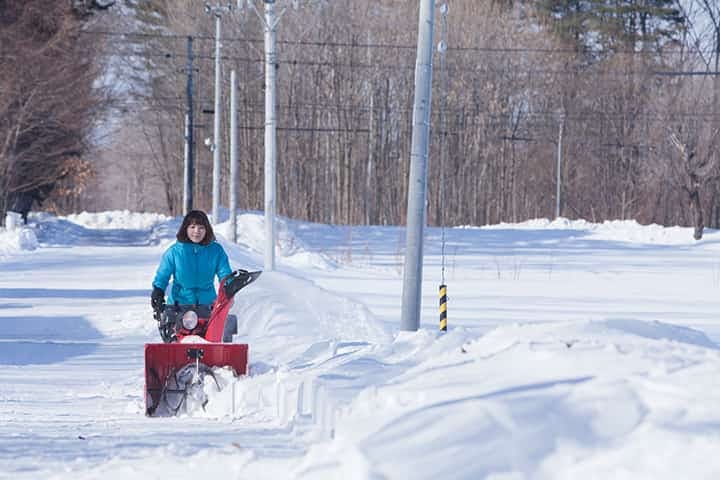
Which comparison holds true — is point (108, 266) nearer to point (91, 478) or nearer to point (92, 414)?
point (92, 414)

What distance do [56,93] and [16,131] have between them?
1985mm

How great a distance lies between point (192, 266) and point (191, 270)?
0.03 m

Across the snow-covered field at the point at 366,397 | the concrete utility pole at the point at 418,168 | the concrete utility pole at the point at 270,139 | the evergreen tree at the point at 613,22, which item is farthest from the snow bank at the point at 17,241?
the evergreen tree at the point at 613,22

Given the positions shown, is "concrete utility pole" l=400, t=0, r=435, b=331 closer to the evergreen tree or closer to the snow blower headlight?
the snow blower headlight

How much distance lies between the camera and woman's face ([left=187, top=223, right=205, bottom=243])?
34.9 feet

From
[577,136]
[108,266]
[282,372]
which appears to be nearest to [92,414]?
[282,372]

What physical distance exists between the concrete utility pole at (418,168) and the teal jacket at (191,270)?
477 cm

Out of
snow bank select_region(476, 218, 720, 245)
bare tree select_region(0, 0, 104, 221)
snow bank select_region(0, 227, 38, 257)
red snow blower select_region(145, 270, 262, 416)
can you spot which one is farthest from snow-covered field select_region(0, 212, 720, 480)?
snow bank select_region(476, 218, 720, 245)

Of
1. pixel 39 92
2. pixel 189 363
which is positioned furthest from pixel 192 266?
pixel 39 92

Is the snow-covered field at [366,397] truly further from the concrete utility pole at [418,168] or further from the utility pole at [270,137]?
the utility pole at [270,137]

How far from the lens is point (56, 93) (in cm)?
4200

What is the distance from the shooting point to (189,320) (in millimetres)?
10414

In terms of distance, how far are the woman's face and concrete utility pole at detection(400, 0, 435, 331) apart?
4.80 meters

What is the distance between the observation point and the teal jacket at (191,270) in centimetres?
1065
